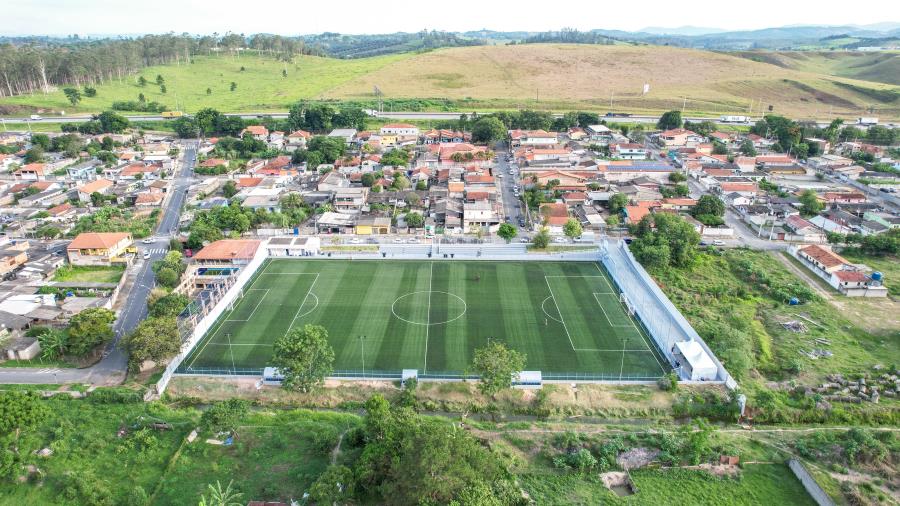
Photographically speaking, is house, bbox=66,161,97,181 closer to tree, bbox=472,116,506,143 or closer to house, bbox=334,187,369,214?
house, bbox=334,187,369,214

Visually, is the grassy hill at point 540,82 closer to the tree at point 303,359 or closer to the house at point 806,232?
the house at point 806,232

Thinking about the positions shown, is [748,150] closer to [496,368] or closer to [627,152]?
[627,152]

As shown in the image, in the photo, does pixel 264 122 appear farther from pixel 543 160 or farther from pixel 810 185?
pixel 810 185

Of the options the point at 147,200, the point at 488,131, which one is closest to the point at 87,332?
the point at 147,200

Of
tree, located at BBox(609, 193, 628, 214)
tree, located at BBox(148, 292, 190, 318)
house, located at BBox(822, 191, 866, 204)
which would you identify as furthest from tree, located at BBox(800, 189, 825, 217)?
tree, located at BBox(148, 292, 190, 318)

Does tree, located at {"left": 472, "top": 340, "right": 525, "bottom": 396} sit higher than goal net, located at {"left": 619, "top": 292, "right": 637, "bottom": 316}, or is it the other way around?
tree, located at {"left": 472, "top": 340, "right": 525, "bottom": 396}

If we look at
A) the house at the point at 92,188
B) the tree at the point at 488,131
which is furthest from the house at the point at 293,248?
the tree at the point at 488,131

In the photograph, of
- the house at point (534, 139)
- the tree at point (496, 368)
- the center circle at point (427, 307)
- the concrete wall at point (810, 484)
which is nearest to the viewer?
the concrete wall at point (810, 484)
